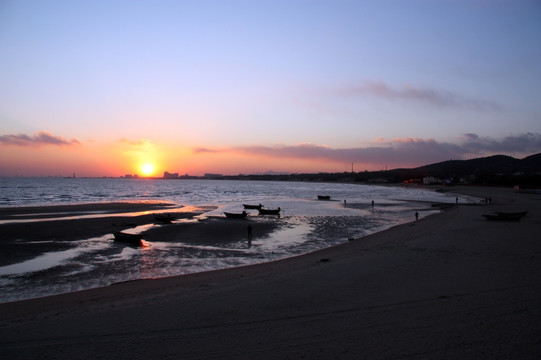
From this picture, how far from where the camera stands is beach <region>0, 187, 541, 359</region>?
18.5ft

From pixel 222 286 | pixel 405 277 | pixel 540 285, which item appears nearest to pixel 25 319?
pixel 222 286

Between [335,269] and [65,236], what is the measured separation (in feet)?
Answer: 58.4

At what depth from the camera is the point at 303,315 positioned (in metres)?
7.21

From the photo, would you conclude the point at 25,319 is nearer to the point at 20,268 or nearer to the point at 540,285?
the point at 20,268

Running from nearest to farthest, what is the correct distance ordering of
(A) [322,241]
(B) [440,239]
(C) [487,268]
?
(C) [487,268] < (B) [440,239] < (A) [322,241]

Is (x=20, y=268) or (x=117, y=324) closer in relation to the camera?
(x=117, y=324)

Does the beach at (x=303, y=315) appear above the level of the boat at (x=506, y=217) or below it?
above

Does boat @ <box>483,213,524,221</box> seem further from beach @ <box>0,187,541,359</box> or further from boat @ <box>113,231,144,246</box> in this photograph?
boat @ <box>113,231,144,246</box>

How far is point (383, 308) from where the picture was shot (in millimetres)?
7480

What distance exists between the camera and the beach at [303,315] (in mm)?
5648

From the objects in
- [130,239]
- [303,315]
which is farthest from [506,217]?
[130,239]

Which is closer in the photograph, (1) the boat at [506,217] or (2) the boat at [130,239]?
(2) the boat at [130,239]

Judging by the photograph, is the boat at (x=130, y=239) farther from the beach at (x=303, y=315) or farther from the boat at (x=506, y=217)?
the boat at (x=506, y=217)

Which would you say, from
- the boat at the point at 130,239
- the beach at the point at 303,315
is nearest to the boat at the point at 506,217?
the beach at the point at 303,315
